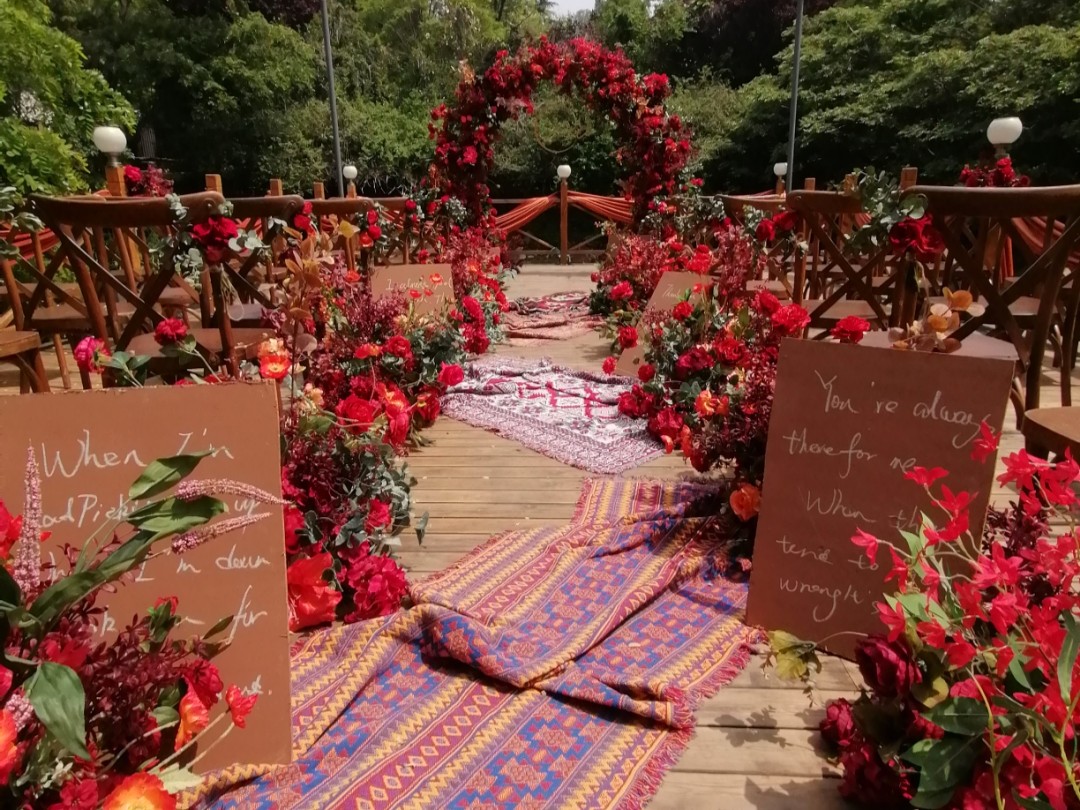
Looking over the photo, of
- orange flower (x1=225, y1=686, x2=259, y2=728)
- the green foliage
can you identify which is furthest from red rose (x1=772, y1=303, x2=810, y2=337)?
the green foliage

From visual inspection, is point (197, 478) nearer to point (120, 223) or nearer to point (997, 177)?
point (120, 223)

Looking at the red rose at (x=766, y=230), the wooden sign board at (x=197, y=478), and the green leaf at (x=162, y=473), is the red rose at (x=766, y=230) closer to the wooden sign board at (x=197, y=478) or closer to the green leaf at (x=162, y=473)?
the wooden sign board at (x=197, y=478)

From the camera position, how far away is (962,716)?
0.88m

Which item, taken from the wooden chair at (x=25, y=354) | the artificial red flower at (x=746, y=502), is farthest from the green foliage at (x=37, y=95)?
the artificial red flower at (x=746, y=502)

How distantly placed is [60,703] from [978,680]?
3.32 ft

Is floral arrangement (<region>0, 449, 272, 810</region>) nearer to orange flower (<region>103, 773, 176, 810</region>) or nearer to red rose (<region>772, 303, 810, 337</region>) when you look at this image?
orange flower (<region>103, 773, 176, 810</region>)

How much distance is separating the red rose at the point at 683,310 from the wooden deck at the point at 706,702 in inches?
25.5

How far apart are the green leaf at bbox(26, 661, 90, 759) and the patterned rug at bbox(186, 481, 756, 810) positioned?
1.57 ft

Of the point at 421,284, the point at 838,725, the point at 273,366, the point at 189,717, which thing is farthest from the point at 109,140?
the point at 838,725

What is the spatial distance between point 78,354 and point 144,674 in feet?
3.21

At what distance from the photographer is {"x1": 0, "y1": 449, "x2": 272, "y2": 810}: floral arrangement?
0.66 m

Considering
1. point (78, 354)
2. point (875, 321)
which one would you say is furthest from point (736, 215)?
point (78, 354)

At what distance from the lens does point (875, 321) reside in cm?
313

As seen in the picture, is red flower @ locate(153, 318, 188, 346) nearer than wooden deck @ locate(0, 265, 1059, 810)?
No
